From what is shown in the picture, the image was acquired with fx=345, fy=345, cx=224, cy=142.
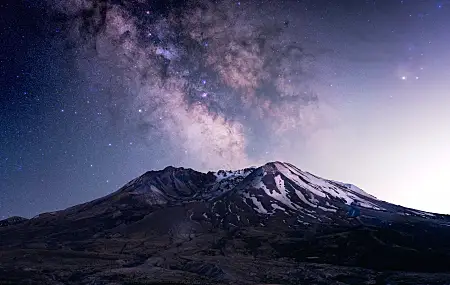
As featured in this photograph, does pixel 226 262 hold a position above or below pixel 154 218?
below

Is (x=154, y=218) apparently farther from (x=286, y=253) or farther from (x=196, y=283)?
(x=196, y=283)

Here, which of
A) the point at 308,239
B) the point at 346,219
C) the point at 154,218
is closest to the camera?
the point at 308,239

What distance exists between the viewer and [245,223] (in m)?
181

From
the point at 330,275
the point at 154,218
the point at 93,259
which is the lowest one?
the point at 330,275

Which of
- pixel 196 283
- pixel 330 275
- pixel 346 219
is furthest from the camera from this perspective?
pixel 346 219

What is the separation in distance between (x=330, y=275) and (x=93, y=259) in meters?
73.9

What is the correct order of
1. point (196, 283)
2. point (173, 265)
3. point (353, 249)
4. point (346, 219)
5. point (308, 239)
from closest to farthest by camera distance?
point (196, 283) → point (173, 265) → point (353, 249) → point (308, 239) → point (346, 219)

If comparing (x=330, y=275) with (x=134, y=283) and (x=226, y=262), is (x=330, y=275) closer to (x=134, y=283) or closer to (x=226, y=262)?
(x=226, y=262)

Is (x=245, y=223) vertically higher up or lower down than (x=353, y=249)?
higher up

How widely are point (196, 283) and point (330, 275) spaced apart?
119ft

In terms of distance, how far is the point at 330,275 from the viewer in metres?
90.1

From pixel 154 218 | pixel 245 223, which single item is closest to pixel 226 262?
pixel 245 223

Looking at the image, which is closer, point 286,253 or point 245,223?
point 286,253

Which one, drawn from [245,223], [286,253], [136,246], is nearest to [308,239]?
[286,253]
